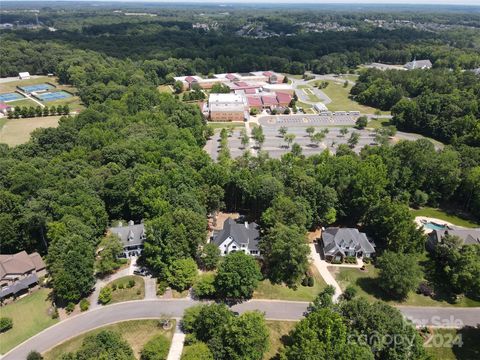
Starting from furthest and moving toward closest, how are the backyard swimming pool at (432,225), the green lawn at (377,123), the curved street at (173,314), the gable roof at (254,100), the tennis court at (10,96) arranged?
the tennis court at (10,96) < the gable roof at (254,100) < the green lawn at (377,123) < the backyard swimming pool at (432,225) < the curved street at (173,314)

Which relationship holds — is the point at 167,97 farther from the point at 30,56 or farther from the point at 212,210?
the point at 30,56

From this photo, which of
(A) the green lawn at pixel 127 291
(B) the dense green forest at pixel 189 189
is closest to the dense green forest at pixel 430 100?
(B) the dense green forest at pixel 189 189

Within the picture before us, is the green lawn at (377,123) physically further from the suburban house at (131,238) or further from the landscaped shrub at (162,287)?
the landscaped shrub at (162,287)

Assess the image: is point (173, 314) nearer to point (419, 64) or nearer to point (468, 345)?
point (468, 345)

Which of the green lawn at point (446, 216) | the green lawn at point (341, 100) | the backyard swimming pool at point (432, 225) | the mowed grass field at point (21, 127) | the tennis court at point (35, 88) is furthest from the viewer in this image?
the tennis court at point (35, 88)

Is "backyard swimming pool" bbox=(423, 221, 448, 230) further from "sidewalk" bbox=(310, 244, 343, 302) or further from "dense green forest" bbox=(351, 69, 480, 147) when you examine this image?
"dense green forest" bbox=(351, 69, 480, 147)

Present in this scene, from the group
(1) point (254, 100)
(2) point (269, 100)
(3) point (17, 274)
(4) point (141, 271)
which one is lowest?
(4) point (141, 271)

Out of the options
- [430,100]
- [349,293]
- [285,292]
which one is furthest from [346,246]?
[430,100]

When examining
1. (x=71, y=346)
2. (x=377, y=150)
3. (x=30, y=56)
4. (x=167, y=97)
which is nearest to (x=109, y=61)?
(x=30, y=56)
